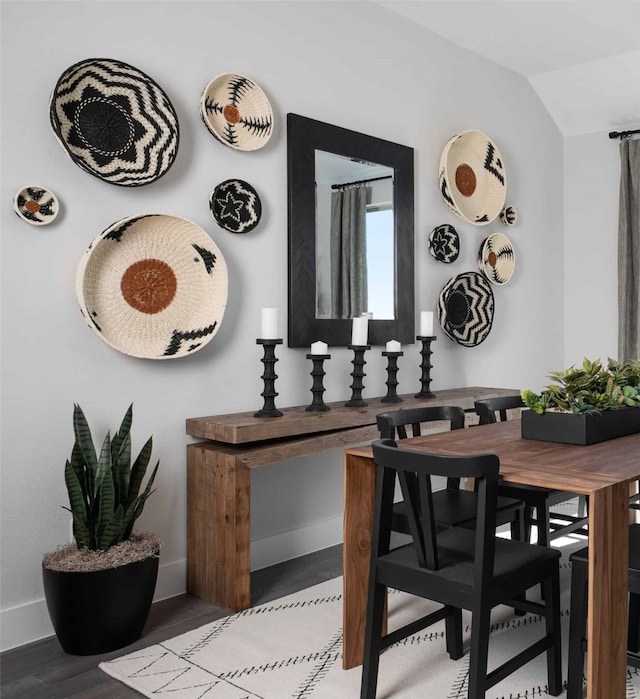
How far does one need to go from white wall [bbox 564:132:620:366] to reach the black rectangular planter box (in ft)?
8.73

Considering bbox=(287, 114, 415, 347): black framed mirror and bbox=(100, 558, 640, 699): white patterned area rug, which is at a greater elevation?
bbox=(287, 114, 415, 347): black framed mirror

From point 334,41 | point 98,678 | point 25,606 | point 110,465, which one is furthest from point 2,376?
point 334,41

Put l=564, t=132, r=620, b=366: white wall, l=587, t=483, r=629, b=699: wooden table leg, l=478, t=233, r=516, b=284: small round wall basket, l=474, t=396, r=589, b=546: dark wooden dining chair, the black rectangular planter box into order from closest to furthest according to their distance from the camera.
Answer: l=587, t=483, r=629, b=699: wooden table leg
the black rectangular planter box
l=474, t=396, r=589, b=546: dark wooden dining chair
l=478, t=233, r=516, b=284: small round wall basket
l=564, t=132, r=620, b=366: white wall

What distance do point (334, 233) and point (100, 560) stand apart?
183 cm

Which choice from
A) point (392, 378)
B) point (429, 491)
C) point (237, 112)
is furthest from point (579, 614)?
point (237, 112)

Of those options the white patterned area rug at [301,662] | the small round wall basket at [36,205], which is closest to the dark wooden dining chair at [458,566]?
the white patterned area rug at [301,662]

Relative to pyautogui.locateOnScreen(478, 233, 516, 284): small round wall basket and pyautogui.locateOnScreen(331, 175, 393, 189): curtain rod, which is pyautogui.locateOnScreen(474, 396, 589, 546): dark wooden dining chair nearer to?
pyautogui.locateOnScreen(331, 175, 393, 189): curtain rod

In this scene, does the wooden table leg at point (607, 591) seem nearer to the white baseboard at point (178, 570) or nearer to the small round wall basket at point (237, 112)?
the white baseboard at point (178, 570)

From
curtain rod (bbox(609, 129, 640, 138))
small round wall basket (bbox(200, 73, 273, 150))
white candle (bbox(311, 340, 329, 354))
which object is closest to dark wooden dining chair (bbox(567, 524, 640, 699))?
white candle (bbox(311, 340, 329, 354))

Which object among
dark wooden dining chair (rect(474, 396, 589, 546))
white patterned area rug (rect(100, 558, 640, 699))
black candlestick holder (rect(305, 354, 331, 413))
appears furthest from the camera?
black candlestick holder (rect(305, 354, 331, 413))

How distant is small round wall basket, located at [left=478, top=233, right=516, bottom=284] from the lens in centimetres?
427

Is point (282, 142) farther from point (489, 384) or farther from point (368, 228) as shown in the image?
point (489, 384)

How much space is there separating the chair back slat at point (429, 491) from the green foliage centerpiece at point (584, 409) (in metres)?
0.60

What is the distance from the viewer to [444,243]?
4004mm
